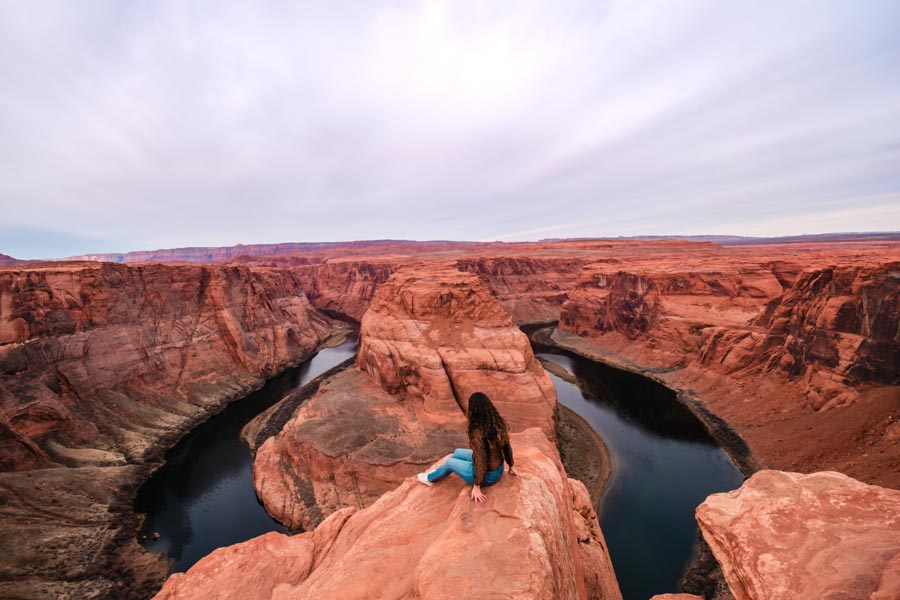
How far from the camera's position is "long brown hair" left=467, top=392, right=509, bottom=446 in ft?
21.4

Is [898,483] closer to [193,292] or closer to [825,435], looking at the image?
[825,435]

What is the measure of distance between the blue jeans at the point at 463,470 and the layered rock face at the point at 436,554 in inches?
7.3

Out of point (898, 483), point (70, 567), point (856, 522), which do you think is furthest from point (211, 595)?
point (898, 483)

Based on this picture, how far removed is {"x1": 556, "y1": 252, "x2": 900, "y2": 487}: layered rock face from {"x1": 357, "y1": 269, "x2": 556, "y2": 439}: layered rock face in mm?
16817

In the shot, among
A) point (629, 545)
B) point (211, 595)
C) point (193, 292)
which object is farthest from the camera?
point (193, 292)

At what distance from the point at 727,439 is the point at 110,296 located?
2152 inches

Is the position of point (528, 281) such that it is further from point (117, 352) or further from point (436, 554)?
point (436, 554)

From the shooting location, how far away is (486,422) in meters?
6.53

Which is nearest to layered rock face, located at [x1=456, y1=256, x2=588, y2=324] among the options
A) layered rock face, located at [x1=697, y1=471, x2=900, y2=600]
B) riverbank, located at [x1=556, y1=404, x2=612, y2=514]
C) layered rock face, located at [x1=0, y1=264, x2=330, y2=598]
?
riverbank, located at [x1=556, y1=404, x2=612, y2=514]

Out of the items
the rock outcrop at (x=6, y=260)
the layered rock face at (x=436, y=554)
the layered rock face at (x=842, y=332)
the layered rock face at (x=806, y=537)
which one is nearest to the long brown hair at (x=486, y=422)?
the layered rock face at (x=436, y=554)

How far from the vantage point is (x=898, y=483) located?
16594 millimetres

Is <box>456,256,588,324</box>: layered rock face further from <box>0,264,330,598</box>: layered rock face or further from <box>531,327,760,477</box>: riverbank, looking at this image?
<box>0,264,330,598</box>: layered rock face

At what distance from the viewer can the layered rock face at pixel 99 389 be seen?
17.6 meters

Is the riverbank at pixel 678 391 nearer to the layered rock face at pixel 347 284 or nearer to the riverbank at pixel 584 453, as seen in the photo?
the riverbank at pixel 584 453
